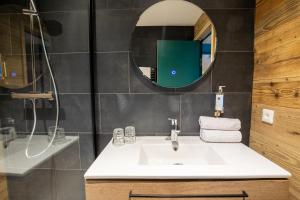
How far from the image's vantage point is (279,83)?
0.99m

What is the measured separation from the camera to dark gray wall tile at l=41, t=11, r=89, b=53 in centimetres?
122

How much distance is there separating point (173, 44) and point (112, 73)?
1.55ft

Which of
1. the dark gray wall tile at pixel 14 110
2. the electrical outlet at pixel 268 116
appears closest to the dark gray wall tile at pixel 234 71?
the electrical outlet at pixel 268 116

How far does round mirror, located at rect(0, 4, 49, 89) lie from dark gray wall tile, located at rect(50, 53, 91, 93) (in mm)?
100

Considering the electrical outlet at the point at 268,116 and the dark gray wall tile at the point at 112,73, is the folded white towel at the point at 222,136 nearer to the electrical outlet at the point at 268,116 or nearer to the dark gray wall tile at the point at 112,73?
the electrical outlet at the point at 268,116

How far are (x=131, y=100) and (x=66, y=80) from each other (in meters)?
0.48

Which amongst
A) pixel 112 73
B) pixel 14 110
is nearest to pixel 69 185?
Result: pixel 14 110

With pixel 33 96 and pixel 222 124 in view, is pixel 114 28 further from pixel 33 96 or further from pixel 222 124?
pixel 222 124

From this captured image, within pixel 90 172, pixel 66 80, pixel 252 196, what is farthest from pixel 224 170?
pixel 66 80

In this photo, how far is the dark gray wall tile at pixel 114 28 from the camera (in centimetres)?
123

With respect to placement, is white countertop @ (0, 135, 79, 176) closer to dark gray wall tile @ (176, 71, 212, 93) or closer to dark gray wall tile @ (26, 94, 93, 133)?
dark gray wall tile @ (26, 94, 93, 133)

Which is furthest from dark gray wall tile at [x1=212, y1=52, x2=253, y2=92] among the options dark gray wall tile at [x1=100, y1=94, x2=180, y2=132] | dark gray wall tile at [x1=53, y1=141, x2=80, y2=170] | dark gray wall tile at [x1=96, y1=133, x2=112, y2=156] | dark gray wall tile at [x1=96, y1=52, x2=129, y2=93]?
dark gray wall tile at [x1=53, y1=141, x2=80, y2=170]

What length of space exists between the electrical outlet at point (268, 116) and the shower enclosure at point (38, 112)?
3.78 ft

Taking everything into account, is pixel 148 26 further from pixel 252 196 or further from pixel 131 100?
pixel 252 196
